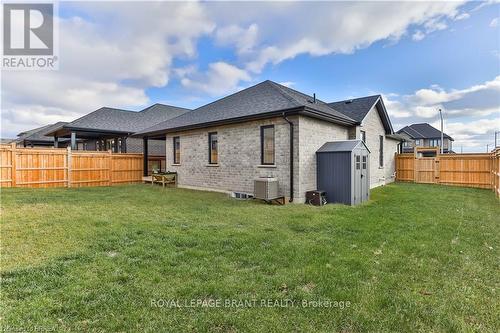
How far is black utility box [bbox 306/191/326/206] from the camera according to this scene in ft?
29.0

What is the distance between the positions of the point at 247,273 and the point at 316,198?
594cm

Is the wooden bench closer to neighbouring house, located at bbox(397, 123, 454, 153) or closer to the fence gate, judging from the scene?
the fence gate

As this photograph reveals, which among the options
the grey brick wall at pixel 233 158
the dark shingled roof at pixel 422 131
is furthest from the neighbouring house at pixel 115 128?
the dark shingled roof at pixel 422 131

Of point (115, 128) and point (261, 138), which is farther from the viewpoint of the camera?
point (115, 128)

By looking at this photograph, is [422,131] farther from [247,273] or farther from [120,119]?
[247,273]

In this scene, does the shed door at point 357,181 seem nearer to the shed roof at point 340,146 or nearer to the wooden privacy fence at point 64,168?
the shed roof at point 340,146

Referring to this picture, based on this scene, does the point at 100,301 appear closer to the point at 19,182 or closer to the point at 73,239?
the point at 73,239

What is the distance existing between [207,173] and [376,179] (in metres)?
9.66

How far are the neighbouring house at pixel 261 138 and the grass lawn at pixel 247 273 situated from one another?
10.1 feet

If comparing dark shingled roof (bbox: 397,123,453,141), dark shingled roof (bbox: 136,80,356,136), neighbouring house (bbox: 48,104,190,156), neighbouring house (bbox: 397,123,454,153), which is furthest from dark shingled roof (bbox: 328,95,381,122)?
dark shingled roof (bbox: 397,123,453,141)

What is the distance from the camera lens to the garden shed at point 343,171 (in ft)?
29.0

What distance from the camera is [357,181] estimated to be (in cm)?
916

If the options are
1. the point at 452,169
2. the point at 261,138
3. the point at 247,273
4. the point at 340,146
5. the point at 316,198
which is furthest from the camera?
the point at 452,169

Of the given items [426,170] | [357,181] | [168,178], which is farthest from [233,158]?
[426,170]
